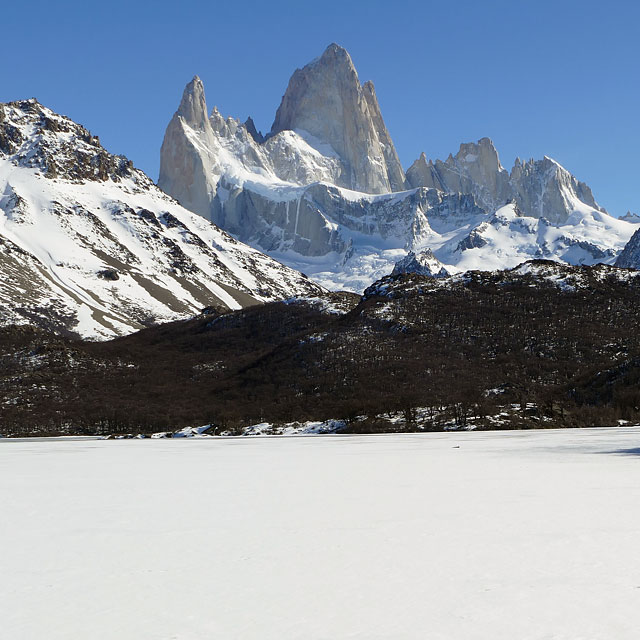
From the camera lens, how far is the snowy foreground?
25.4ft

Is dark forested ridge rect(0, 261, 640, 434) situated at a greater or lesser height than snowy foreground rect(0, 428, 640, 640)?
greater

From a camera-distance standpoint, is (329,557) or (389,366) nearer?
(329,557)

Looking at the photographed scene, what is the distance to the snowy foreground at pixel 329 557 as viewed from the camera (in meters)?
7.74

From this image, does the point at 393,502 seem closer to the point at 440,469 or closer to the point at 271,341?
the point at 440,469

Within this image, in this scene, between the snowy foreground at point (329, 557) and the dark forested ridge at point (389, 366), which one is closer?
the snowy foreground at point (329, 557)

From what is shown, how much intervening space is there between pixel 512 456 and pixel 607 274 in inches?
2957

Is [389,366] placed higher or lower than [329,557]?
higher

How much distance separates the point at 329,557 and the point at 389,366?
62813mm

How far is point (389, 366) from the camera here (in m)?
72.9

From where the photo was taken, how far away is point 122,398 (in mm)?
76250

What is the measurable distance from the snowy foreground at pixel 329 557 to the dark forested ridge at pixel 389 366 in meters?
35.6

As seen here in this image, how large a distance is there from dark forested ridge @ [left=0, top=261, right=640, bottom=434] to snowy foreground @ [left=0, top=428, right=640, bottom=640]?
117 feet

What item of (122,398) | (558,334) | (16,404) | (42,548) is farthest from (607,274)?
(42,548)

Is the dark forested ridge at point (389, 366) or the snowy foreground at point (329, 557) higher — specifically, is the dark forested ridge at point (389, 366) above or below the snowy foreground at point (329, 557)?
above
